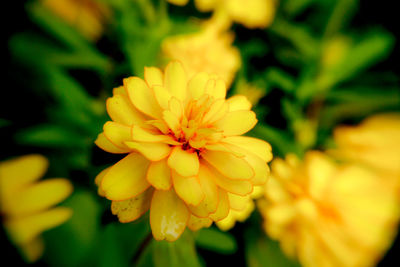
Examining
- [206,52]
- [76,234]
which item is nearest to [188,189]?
[76,234]

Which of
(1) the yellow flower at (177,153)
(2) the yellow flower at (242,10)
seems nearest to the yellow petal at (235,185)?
(1) the yellow flower at (177,153)

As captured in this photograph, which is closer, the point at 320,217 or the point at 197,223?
the point at 197,223

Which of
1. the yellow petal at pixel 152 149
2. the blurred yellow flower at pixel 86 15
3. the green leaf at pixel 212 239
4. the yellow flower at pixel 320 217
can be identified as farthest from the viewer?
the blurred yellow flower at pixel 86 15

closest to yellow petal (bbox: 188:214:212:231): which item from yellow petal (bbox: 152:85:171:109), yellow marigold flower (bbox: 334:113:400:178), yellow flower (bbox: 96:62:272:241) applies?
yellow flower (bbox: 96:62:272:241)

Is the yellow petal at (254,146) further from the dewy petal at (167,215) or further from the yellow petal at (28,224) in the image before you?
the yellow petal at (28,224)

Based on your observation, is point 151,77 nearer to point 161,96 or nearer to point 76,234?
point 161,96

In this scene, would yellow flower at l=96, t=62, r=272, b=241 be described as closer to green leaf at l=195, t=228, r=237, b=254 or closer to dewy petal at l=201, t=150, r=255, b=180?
dewy petal at l=201, t=150, r=255, b=180
